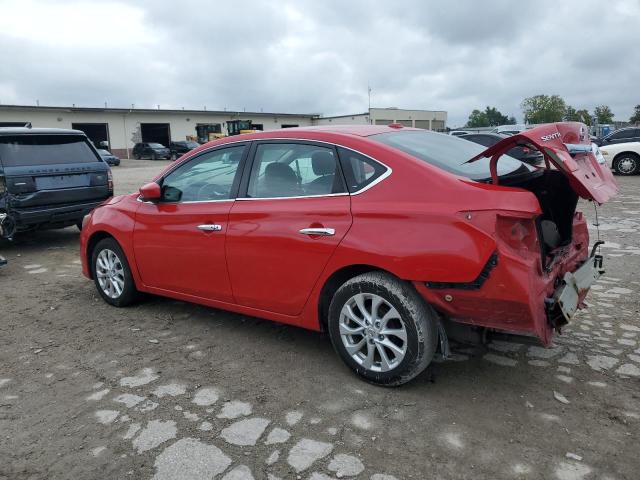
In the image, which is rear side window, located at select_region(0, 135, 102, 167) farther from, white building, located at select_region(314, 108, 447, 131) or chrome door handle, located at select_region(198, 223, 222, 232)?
white building, located at select_region(314, 108, 447, 131)

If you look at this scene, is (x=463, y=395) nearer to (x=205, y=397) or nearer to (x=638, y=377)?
(x=638, y=377)

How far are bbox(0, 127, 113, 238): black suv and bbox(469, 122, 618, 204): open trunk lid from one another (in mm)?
6450

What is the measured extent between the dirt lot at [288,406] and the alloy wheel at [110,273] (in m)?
0.37

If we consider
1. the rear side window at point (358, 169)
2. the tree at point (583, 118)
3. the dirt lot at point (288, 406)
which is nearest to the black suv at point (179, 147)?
the tree at point (583, 118)

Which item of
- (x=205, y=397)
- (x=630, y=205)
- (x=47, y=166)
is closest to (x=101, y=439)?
(x=205, y=397)

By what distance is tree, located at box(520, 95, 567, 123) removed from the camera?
71.9 metres

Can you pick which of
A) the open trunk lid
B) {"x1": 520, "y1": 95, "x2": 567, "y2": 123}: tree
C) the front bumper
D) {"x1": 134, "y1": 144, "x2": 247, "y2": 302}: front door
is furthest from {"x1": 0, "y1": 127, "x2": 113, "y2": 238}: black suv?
{"x1": 520, "y1": 95, "x2": 567, "y2": 123}: tree

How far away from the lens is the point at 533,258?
9.72ft

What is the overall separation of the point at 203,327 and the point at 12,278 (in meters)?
3.29

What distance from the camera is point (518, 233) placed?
294 cm

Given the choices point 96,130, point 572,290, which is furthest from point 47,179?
point 96,130

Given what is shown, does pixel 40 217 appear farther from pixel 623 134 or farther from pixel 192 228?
pixel 623 134

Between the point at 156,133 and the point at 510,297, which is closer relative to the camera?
the point at 510,297

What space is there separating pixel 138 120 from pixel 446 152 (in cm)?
5121
